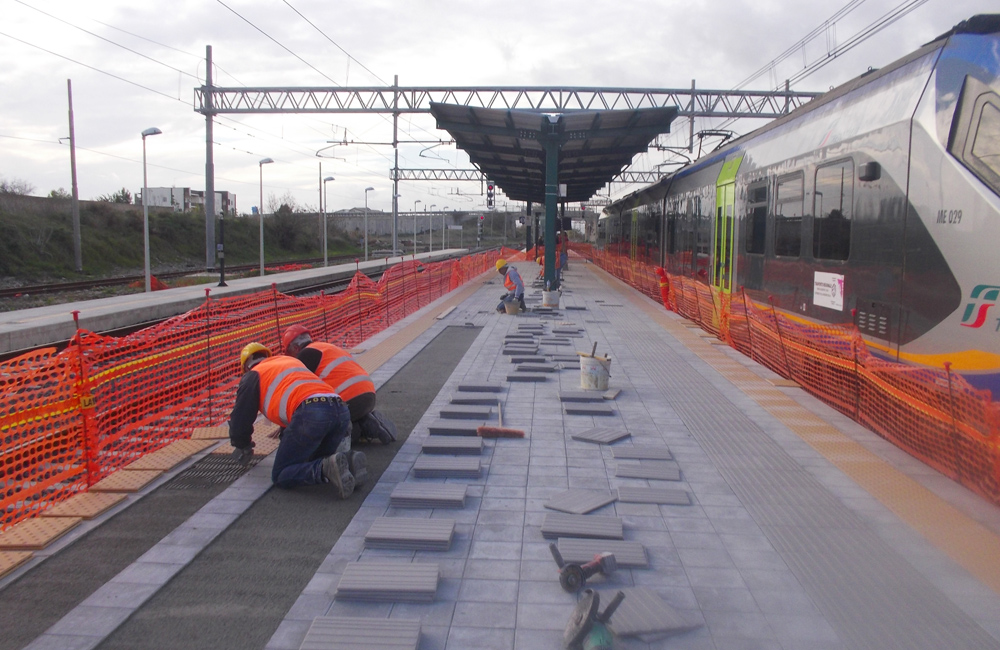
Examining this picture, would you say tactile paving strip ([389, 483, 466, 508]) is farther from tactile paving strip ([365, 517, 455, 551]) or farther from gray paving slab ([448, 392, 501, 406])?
gray paving slab ([448, 392, 501, 406])

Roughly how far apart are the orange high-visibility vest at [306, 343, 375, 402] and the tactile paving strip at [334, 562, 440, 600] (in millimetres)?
2415

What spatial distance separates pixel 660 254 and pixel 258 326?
1645 cm

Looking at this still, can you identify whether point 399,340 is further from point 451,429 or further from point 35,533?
point 35,533

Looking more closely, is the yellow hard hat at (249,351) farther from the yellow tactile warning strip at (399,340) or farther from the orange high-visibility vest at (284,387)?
the yellow tactile warning strip at (399,340)

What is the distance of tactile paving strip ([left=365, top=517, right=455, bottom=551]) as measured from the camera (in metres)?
4.40

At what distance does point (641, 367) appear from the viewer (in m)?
10.3

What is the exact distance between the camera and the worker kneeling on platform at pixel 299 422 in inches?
209

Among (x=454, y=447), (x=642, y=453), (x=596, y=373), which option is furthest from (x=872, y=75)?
(x=454, y=447)

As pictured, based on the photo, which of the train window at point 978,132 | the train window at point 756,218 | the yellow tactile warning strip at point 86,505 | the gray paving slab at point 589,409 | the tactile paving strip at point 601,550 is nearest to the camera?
the tactile paving strip at point 601,550

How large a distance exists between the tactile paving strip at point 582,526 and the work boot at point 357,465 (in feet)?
4.76

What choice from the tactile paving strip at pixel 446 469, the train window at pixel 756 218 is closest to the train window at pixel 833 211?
the train window at pixel 756 218

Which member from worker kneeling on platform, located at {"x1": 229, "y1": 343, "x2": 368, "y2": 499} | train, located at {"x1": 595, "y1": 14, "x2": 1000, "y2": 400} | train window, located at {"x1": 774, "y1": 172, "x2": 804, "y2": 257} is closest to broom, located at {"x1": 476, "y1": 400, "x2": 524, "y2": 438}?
worker kneeling on platform, located at {"x1": 229, "y1": 343, "x2": 368, "y2": 499}

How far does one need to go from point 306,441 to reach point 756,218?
9.63 metres

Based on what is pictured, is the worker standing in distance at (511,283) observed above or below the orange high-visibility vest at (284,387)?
above
